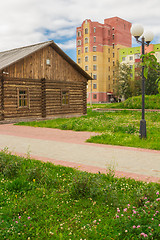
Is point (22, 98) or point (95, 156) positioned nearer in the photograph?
point (95, 156)

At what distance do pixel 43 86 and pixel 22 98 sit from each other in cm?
233

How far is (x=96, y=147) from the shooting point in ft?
30.6

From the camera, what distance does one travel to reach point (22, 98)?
20.2 m

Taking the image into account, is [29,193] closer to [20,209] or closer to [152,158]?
[20,209]

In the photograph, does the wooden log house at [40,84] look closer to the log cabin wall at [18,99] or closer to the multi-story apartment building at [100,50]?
the log cabin wall at [18,99]

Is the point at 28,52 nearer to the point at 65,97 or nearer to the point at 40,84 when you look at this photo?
the point at 40,84

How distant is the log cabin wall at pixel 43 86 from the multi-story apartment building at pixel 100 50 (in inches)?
1761

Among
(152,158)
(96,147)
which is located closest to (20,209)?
(152,158)

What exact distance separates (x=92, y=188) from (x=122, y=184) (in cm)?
86

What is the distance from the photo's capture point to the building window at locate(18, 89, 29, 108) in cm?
2006

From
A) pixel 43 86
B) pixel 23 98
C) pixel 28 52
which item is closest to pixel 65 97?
pixel 43 86

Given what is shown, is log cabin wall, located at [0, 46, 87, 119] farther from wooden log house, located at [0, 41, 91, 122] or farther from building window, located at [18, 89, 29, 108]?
building window, located at [18, 89, 29, 108]

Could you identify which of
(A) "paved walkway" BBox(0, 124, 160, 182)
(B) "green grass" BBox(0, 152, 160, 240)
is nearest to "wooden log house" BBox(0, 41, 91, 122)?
(A) "paved walkway" BBox(0, 124, 160, 182)

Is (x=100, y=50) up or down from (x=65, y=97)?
up
